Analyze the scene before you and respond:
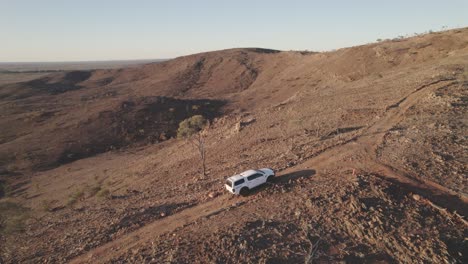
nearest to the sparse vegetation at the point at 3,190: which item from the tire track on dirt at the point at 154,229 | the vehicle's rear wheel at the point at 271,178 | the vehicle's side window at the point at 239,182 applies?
the tire track on dirt at the point at 154,229

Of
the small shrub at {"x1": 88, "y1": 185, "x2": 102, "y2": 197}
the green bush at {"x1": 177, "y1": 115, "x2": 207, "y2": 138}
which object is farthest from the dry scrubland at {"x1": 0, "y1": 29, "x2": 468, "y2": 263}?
the green bush at {"x1": 177, "y1": 115, "x2": 207, "y2": 138}

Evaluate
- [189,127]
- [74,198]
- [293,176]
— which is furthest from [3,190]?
[293,176]

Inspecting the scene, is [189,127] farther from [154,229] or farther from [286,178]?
[154,229]

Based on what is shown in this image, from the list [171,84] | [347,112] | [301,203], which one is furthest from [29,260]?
[171,84]

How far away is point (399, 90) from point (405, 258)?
22.4 m

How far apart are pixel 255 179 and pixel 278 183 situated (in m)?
1.37

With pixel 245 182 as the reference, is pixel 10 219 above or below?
below

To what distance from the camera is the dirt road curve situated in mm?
13164

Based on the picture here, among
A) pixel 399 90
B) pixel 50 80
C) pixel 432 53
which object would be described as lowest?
pixel 50 80

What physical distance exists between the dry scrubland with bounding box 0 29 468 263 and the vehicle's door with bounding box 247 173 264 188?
460 millimetres

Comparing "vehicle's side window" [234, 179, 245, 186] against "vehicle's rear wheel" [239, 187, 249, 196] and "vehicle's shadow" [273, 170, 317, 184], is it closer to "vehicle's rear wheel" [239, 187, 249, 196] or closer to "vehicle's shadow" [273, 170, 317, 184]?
"vehicle's rear wheel" [239, 187, 249, 196]

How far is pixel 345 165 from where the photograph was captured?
16656 millimetres

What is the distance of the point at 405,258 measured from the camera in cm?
1050

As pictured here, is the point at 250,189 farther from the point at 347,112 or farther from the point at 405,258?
the point at 347,112
